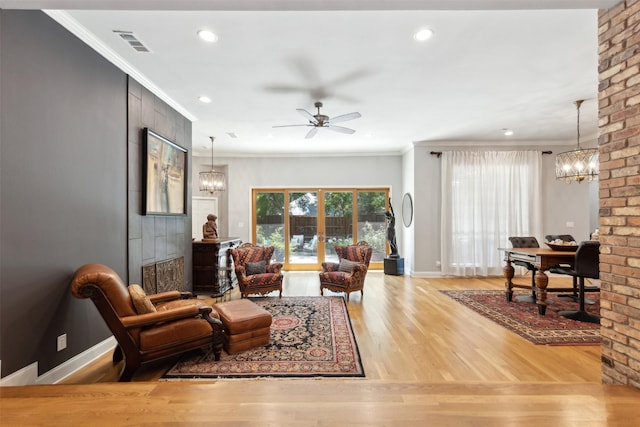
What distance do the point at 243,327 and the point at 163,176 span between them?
229 centimetres

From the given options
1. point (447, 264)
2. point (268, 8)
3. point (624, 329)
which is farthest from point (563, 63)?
point (447, 264)

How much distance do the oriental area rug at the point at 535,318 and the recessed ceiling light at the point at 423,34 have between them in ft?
10.6

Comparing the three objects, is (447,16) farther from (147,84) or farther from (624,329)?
(147,84)

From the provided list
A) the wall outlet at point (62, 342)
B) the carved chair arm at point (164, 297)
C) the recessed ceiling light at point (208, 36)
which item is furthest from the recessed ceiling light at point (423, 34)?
the wall outlet at point (62, 342)

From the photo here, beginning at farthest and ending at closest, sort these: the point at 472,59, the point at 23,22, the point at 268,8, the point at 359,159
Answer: the point at 359,159, the point at 472,59, the point at 23,22, the point at 268,8

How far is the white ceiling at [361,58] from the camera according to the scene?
2.29 metres

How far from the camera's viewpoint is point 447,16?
91.7 inches

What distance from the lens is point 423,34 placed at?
2547 millimetres

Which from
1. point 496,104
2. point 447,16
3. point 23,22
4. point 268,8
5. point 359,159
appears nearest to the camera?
point 268,8

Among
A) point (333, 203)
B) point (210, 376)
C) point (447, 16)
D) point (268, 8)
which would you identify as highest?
point (447, 16)

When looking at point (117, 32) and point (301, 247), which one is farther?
point (301, 247)

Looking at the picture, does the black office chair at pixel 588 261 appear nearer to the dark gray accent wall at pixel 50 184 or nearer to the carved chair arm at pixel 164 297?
the carved chair arm at pixel 164 297

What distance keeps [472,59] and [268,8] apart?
2.24m

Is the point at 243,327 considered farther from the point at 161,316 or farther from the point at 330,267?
the point at 330,267
